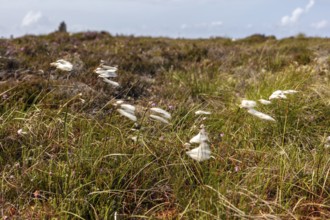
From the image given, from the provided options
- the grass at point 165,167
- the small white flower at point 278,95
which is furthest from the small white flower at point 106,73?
the small white flower at point 278,95

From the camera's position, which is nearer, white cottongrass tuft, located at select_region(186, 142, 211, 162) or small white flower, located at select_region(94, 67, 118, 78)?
white cottongrass tuft, located at select_region(186, 142, 211, 162)

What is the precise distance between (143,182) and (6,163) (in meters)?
1.38

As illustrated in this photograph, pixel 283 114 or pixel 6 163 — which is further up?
pixel 283 114

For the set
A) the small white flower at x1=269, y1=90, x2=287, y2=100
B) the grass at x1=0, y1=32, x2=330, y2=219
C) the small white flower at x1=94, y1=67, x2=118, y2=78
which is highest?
the small white flower at x1=94, y1=67, x2=118, y2=78

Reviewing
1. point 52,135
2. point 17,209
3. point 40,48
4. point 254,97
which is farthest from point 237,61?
point 17,209

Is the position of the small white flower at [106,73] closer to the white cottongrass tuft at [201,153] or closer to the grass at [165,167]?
the grass at [165,167]

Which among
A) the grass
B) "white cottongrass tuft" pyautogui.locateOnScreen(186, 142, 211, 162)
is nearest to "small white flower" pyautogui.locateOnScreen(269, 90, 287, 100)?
the grass

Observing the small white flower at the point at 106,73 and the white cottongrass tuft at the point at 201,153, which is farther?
the small white flower at the point at 106,73

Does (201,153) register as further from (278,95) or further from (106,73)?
(106,73)

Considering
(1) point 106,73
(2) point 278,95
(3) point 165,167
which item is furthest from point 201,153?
(1) point 106,73

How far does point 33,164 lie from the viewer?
384 cm

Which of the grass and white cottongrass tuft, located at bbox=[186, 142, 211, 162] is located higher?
white cottongrass tuft, located at bbox=[186, 142, 211, 162]

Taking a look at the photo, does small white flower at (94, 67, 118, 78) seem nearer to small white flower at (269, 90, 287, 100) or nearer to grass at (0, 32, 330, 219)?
grass at (0, 32, 330, 219)

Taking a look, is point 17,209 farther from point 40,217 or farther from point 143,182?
point 143,182
